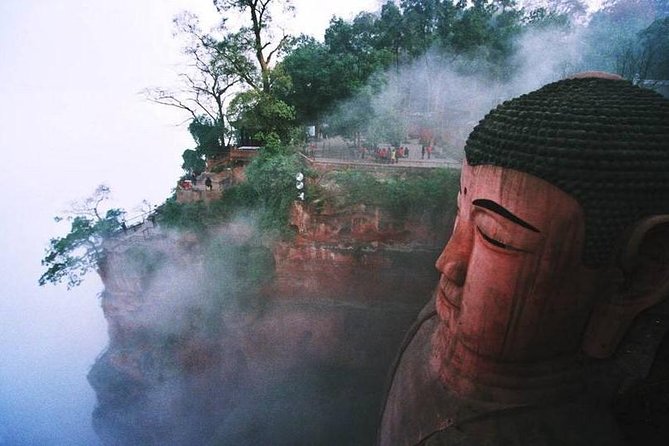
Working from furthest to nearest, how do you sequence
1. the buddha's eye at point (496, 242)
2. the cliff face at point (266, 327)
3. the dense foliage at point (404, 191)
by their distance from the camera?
the cliff face at point (266, 327) < the dense foliage at point (404, 191) < the buddha's eye at point (496, 242)

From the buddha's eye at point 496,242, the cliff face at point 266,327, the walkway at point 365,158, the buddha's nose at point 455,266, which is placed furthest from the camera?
the walkway at point 365,158

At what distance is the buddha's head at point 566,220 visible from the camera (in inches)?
81.4

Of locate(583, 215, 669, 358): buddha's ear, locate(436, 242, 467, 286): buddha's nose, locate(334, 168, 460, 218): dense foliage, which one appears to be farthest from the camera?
locate(334, 168, 460, 218): dense foliage

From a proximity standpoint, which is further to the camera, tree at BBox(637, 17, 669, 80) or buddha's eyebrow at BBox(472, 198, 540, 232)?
tree at BBox(637, 17, 669, 80)

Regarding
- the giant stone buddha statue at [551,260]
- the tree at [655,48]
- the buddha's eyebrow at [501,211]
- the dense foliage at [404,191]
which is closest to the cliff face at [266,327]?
the dense foliage at [404,191]

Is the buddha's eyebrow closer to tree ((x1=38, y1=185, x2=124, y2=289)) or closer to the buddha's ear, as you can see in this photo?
the buddha's ear

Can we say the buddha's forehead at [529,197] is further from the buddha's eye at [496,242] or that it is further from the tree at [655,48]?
the tree at [655,48]

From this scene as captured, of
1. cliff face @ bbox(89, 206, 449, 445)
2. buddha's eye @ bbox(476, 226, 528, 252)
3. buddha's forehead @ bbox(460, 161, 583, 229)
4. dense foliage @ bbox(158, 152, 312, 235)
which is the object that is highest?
buddha's forehead @ bbox(460, 161, 583, 229)

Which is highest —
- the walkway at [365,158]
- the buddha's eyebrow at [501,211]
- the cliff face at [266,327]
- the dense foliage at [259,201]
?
the buddha's eyebrow at [501,211]

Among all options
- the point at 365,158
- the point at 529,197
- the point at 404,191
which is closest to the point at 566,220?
the point at 529,197

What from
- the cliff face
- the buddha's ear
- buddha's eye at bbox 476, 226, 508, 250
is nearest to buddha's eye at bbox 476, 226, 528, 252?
buddha's eye at bbox 476, 226, 508, 250

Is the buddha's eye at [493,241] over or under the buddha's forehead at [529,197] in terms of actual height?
under

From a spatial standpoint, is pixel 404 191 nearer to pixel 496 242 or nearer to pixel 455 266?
pixel 455 266

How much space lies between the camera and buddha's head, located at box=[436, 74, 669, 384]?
2068mm
